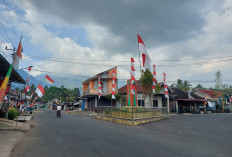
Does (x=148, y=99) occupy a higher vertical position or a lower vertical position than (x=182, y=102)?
higher

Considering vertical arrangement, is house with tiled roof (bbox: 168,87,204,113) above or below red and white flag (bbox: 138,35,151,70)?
below

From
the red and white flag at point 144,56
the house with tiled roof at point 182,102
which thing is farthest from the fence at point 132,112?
the house with tiled roof at point 182,102

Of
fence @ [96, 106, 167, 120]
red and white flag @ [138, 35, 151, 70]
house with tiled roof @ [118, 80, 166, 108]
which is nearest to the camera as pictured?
red and white flag @ [138, 35, 151, 70]

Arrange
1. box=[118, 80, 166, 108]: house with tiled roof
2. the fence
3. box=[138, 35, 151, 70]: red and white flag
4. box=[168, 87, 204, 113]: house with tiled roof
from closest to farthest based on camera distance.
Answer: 1. box=[138, 35, 151, 70]: red and white flag
2. the fence
3. box=[118, 80, 166, 108]: house with tiled roof
4. box=[168, 87, 204, 113]: house with tiled roof

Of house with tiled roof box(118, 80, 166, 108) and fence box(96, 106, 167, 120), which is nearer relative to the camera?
fence box(96, 106, 167, 120)

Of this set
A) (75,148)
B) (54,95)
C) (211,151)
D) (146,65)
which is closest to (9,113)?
(75,148)

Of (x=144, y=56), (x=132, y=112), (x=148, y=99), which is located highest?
(x=144, y=56)

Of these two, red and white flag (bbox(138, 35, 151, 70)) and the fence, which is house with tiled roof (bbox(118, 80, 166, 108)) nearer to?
the fence

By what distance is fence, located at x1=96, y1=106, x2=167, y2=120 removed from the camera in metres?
Result: 13.2

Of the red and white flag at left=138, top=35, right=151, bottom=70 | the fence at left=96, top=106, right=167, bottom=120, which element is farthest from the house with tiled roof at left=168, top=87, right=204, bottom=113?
the red and white flag at left=138, top=35, right=151, bottom=70

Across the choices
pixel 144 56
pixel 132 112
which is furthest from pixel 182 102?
pixel 132 112

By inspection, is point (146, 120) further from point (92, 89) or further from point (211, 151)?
point (92, 89)

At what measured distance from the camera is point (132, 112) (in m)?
12.8

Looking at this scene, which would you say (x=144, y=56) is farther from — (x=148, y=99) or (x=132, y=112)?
(x=148, y=99)
